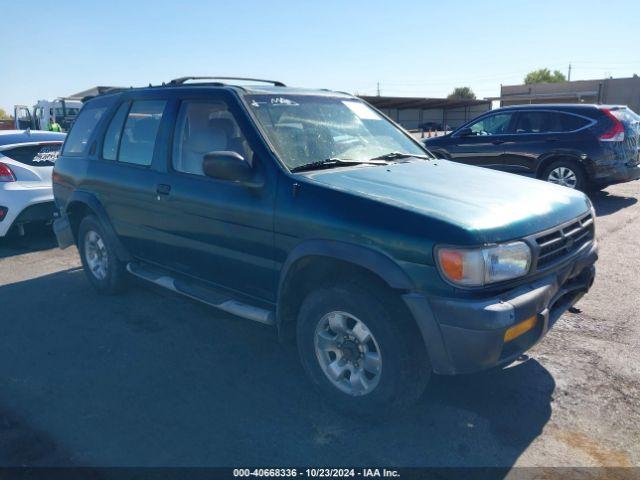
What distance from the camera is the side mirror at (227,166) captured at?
333 centimetres

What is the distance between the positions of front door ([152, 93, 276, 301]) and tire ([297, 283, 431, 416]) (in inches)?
19.3

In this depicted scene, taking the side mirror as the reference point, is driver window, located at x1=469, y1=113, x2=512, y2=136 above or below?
below

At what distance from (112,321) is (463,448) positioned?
127 inches

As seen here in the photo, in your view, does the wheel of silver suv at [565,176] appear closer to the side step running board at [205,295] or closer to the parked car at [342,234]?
the parked car at [342,234]

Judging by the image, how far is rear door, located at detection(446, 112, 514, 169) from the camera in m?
9.70

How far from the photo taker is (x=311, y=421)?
3.15 metres

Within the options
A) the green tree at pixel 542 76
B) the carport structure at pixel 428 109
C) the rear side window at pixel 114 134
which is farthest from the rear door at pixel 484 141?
the green tree at pixel 542 76

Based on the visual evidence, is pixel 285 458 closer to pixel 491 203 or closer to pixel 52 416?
pixel 52 416

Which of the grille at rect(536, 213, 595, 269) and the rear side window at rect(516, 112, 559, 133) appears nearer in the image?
the grille at rect(536, 213, 595, 269)

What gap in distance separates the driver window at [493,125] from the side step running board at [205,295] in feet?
24.2

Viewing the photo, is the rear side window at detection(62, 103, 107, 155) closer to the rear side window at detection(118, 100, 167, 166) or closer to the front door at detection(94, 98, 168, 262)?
the front door at detection(94, 98, 168, 262)

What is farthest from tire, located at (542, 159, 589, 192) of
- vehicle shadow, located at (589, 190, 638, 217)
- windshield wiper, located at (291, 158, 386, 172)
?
windshield wiper, located at (291, 158, 386, 172)

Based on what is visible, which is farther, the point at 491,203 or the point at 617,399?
the point at 617,399

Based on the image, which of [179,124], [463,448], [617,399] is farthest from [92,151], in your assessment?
[617,399]
